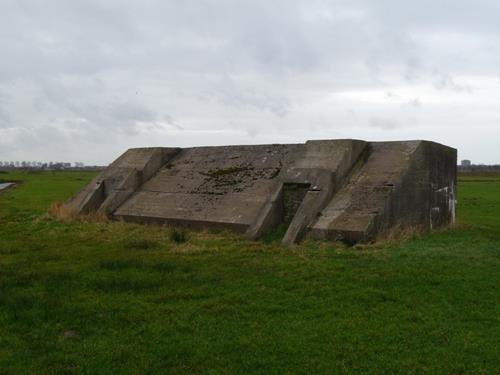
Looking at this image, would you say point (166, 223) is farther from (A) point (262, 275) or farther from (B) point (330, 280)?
(B) point (330, 280)

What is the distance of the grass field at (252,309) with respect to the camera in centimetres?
475

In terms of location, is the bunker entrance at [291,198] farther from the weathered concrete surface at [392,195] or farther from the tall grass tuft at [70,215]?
the tall grass tuft at [70,215]

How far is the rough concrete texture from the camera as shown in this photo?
11391 millimetres

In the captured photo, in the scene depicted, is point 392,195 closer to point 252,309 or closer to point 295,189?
point 295,189

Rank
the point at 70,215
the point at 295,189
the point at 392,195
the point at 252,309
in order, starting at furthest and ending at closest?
the point at 70,215 < the point at 295,189 < the point at 392,195 < the point at 252,309

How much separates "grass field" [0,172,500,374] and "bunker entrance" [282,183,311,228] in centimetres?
202

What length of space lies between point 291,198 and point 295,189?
0.80ft

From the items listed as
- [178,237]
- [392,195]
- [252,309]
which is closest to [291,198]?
[392,195]

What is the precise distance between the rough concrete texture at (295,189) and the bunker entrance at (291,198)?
0.08 ft

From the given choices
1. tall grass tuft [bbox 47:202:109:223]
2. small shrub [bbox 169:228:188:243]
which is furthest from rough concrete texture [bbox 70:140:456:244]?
small shrub [bbox 169:228:188:243]

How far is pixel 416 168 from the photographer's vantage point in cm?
1252

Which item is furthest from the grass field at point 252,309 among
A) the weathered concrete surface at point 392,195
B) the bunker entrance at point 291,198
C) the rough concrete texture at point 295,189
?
the bunker entrance at point 291,198

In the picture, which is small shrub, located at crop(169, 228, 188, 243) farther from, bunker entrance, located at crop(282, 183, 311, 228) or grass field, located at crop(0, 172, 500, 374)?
bunker entrance, located at crop(282, 183, 311, 228)

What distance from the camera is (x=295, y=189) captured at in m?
12.6
